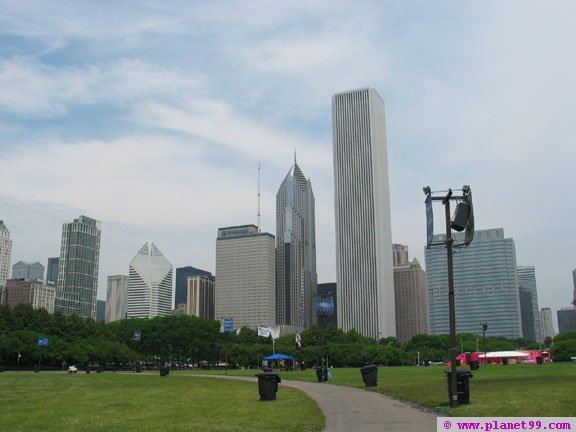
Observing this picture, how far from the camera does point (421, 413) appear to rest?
1897 cm

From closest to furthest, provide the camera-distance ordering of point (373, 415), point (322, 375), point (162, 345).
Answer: point (373, 415) → point (322, 375) → point (162, 345)

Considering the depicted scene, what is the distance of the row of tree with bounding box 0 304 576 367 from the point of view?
101 meters

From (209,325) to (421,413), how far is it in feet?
414

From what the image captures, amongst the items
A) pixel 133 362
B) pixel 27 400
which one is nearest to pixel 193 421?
pixel 27 400

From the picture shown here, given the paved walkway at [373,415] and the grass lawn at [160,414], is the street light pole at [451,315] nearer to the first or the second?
the paved walkway at [373,415]

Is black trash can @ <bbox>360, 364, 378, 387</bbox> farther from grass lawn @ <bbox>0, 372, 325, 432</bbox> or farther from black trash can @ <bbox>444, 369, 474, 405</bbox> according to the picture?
black trash can @ <bbox>444, 369, 474, 405</bbox>

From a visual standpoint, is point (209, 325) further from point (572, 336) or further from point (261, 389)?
point (261, 389)

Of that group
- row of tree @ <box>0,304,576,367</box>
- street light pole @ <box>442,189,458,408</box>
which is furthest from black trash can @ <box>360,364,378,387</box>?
row of tree @ <box>0,304,576,367</box>

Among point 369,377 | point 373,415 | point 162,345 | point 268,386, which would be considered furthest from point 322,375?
point 162,345

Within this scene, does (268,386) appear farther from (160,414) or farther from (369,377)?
(369,377)

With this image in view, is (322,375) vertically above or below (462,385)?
below

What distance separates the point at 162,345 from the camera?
138 meters

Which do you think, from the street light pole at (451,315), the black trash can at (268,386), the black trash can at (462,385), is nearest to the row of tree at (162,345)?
the black trash can at (268,386)

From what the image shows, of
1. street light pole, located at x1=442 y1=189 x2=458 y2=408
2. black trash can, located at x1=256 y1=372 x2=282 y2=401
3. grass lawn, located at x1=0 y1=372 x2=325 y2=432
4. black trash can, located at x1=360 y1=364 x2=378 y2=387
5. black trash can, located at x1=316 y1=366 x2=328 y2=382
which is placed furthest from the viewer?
black trash can, located at x1=316 y1=366 x2=328 y2=382
